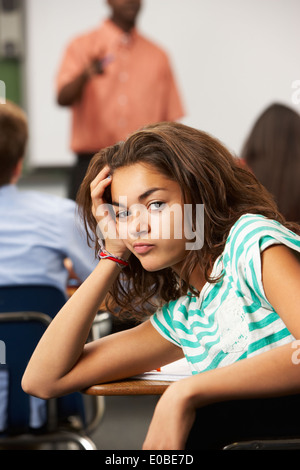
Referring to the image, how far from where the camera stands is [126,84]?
4.13 meters

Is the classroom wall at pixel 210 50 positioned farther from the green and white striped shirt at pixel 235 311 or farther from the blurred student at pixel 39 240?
the green and white striped shirt at pixel 235 311

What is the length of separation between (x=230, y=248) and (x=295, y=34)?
13.0 ft

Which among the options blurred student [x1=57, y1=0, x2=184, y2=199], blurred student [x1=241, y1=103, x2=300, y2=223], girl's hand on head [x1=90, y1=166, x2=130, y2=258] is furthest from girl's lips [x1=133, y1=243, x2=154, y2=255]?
blurred student [x1=57, y1=0, x2=184, y2=199]

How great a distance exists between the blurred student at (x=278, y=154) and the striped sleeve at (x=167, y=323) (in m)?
1.24

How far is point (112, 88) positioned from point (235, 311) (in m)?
3.22

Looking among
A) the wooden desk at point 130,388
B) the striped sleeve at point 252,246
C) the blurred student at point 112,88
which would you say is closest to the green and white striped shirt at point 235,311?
the striped sleeve at point 252,246

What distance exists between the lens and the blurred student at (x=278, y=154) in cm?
247

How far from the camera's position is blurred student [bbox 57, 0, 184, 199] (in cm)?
408

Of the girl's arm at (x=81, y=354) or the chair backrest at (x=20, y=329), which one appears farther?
the chair backrest at (x=20, y=329)

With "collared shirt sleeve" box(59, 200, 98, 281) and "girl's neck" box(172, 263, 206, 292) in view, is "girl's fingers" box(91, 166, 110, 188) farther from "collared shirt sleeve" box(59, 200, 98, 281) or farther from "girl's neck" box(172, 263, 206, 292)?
"collared shirt sleeve" box(59, 200, 98, 281)

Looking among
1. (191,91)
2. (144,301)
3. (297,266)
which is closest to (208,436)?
(297,266)

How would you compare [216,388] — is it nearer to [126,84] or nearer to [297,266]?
[297,266]

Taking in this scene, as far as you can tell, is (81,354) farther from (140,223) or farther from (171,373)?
(140,223)

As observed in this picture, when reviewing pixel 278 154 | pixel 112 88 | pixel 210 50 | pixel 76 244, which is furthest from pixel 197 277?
pixel 210 50
